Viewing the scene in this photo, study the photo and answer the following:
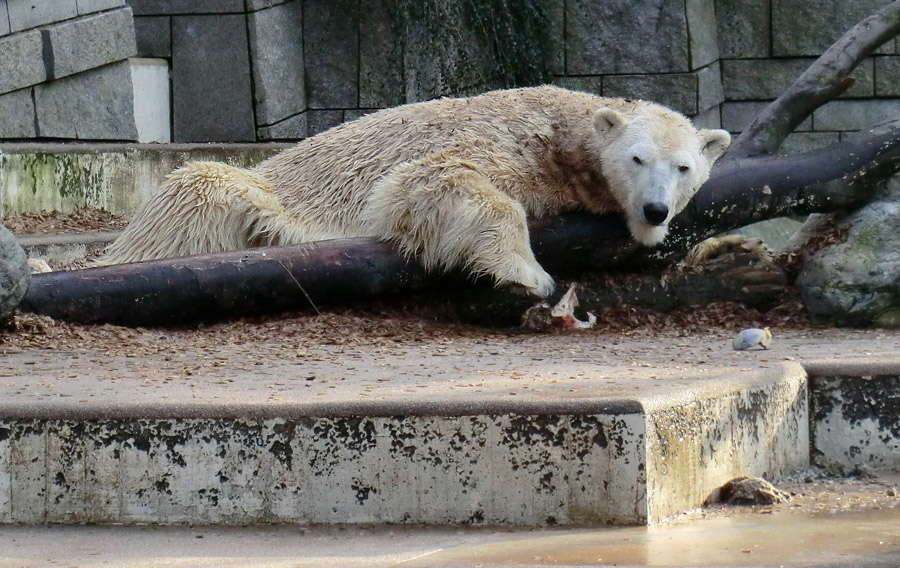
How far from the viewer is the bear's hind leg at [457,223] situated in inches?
161

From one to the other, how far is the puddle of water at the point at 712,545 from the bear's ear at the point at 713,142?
2057 mm

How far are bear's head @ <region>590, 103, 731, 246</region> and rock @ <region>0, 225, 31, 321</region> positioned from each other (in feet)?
6.51

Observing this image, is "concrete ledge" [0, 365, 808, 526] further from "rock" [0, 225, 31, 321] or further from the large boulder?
the large boulder

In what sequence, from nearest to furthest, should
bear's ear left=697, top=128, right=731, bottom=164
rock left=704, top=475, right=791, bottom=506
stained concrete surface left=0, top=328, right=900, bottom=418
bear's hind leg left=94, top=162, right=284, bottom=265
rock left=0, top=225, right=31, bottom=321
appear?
stained concrete surface left=0, top=328, right=900, bottom=418 → rock left=704, top=475, right=791, bottom=506 → rock left=0, top=225, right=31, bottom=321 → bear's ear left=697, top=128, right=731, bottom=164 → bear's hind leg left=94, top=162, right=284, bottom=265

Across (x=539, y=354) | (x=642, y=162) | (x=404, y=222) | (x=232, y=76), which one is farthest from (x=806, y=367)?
(x=232, y=76)

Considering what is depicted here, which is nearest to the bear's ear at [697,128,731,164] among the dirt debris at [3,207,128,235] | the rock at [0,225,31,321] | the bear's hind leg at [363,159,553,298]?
the bear's hind leg at [363,159,553,298]

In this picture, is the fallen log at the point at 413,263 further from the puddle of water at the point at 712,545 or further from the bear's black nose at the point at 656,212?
the puddle of water at the point at 712,545

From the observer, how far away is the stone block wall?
6.20 meters

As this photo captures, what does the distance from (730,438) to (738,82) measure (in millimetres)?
5724

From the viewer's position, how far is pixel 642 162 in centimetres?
416

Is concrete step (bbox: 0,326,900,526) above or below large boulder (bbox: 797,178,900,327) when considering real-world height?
below

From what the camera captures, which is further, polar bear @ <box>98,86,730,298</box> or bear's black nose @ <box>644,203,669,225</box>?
polar bear @ <box>98,86,730,298</box>

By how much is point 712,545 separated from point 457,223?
203cm

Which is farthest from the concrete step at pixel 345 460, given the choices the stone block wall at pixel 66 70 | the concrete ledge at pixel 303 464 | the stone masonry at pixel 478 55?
the stone masonry at pixel 478 55
